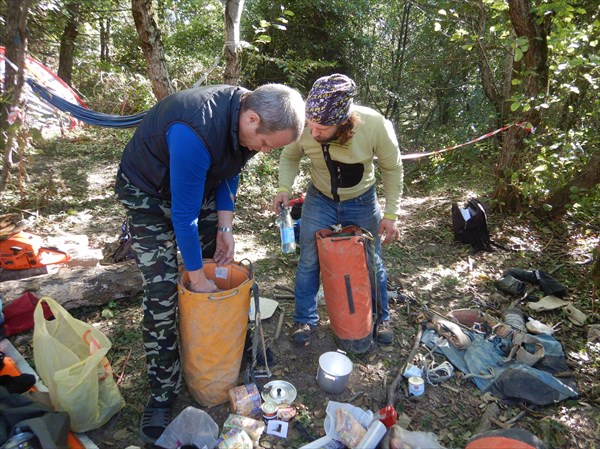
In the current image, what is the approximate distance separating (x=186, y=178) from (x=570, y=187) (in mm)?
4869

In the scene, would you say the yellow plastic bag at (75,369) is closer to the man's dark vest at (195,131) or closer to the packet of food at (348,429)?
the man's dark vest at (195,131)

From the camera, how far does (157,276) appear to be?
2.02 m

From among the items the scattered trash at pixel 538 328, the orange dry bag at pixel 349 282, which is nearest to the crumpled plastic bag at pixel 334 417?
the orange dry bag at pixel 349 282

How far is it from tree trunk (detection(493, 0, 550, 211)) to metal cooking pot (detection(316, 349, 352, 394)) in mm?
3535

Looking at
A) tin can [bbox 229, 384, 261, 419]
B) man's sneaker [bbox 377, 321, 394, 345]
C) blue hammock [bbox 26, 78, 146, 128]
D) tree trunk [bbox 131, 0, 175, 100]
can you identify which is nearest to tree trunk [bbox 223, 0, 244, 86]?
tree trunk [bbox 131, 0, 175, 100]

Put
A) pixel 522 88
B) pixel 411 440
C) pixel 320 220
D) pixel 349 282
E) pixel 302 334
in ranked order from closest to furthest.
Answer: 1. pixel 411 440
2. pixel 349 282
3. pixel 320 220
4. pixel 302 334
5. pixel 522 88

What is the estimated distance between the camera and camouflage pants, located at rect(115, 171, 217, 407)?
6.53 feet

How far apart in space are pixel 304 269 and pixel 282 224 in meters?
0.37

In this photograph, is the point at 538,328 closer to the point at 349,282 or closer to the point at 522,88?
the point at 349,282

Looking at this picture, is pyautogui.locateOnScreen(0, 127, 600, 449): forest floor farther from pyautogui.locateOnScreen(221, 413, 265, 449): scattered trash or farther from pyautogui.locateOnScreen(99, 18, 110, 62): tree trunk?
pyautogui.locateOnScreen(99, 18, 110, 62): tree trunk

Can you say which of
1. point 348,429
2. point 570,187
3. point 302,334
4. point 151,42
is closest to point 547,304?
point 570,187

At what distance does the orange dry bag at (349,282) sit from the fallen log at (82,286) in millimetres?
1664

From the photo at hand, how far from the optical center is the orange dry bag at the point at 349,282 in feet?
8.42

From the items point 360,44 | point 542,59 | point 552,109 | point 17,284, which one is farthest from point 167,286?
point 360,44
